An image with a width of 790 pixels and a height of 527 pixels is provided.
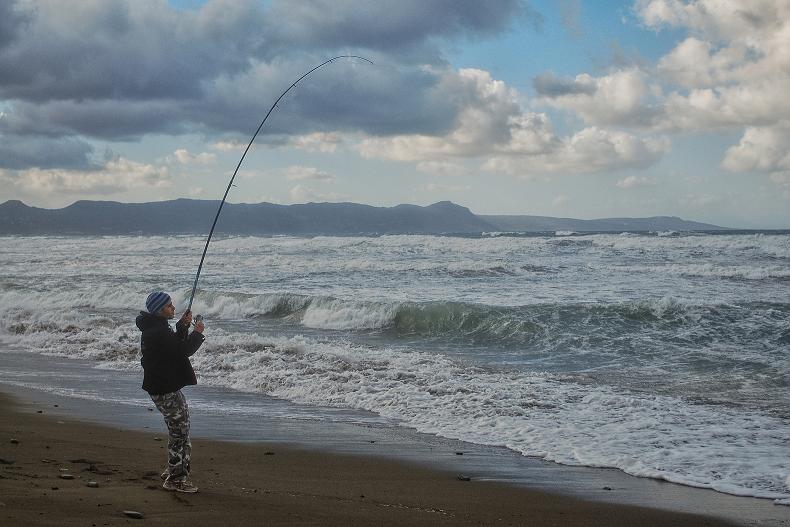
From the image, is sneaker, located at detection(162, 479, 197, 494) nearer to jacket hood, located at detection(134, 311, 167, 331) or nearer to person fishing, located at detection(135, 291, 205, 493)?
person fishing, located at detection(135, 291, 205, 493)

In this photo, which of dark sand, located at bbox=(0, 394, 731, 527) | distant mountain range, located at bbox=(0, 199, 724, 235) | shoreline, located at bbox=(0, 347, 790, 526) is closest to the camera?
dark sand, located at bbox=(0, 394, 731, 527)

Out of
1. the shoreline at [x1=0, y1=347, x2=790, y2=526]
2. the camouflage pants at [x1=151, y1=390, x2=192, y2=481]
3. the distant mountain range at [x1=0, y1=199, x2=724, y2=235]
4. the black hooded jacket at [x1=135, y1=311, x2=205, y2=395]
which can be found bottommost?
the shoreline at [x1=0, y1=347, x2=790, y2=526]

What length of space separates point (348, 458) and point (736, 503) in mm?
3125

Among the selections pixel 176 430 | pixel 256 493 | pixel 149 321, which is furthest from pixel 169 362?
pixel 256 493

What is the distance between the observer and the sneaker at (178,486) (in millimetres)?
4871

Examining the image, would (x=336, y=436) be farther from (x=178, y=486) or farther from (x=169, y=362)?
(x=169, y=362)

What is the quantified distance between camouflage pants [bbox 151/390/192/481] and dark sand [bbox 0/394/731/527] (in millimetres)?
181

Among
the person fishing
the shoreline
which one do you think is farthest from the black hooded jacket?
the shoreline

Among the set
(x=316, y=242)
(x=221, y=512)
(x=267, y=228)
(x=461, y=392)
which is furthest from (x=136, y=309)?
(x=267, y=228)

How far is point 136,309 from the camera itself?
65.1ft

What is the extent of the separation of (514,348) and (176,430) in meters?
9.20

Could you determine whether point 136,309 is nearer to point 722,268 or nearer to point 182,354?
point 182,354

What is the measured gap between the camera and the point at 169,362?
15.8ft

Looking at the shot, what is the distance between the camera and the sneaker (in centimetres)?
487
